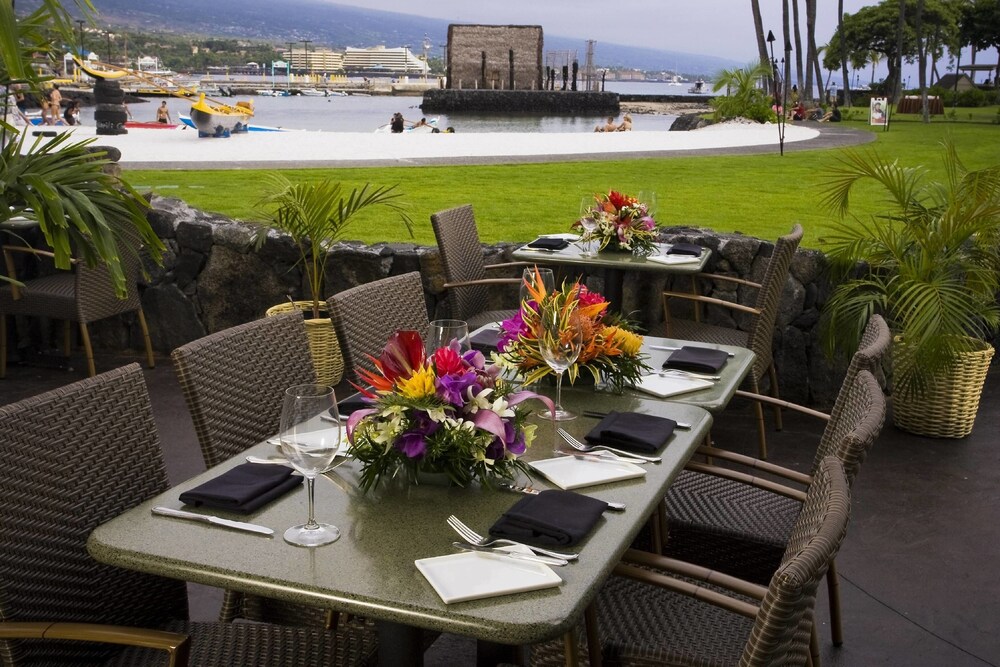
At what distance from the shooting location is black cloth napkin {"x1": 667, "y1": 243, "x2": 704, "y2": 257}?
5285mm

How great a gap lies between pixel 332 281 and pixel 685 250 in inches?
87.2

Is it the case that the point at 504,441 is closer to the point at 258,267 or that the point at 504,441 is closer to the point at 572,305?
the point at 572,305

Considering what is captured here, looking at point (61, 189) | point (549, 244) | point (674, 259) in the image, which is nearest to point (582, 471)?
point (61, 189)

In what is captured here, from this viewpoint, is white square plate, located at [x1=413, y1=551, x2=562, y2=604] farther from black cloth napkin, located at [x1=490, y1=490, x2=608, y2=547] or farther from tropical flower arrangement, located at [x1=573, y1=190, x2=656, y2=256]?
tropical flower arrangement, located at [x1=573, y1=190, x2=656, y2=256]

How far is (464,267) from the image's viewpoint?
5.37 metres

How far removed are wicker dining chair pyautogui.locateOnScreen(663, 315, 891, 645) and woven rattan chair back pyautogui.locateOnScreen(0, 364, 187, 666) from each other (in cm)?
135

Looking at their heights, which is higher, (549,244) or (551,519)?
(549,244)

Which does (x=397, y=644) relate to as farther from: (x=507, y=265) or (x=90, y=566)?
(x=507, y=265)

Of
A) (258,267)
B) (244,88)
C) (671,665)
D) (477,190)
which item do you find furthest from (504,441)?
(244,88)

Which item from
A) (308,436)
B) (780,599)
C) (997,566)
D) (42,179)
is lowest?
(997,566)

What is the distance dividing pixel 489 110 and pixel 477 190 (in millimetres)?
38218

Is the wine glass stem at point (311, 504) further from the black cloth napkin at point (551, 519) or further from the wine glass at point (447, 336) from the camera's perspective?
the wine glass at point (447, 336)

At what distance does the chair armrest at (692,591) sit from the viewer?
2039mm

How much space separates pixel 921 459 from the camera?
487 cm
